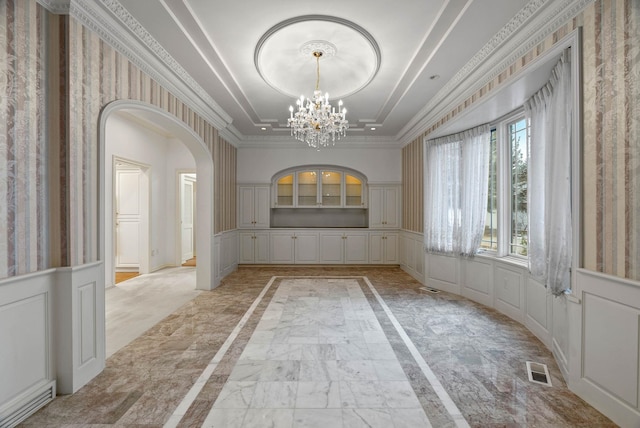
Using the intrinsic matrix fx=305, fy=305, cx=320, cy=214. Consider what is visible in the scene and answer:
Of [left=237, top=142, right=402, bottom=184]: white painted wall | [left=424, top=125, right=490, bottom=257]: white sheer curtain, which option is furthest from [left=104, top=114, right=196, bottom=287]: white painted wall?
[left=424, top=125, right=490, bottom=257]: white sheer curtain

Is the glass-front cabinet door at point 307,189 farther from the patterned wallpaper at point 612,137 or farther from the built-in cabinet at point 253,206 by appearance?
the patterned wallpaper at point 612,137

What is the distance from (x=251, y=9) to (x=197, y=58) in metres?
1.10

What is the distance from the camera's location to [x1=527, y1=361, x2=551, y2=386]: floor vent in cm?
246

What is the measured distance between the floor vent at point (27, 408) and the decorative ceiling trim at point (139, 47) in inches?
109

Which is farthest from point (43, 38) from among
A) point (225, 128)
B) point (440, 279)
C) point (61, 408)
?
point (440, 279)

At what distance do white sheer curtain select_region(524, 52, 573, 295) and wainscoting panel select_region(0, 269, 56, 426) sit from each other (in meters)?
4.11

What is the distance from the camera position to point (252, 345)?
3.08m

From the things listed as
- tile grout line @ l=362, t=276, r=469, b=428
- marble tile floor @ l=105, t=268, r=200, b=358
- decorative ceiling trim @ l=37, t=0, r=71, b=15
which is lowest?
tile grout line @ l=362, t=276, r=469, b=428

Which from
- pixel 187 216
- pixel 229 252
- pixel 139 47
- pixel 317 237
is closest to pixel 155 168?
pixel 187 216

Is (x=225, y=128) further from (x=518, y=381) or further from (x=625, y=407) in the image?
(x=625, y=407)

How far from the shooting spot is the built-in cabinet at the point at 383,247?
727 centimetres

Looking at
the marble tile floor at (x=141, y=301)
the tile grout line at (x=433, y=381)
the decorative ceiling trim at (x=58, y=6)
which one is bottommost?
the tile grout line at (x=433, y=381)

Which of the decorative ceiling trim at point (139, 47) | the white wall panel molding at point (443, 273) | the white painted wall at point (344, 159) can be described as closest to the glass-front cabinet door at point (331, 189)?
the white painted wall at point (344, 159)

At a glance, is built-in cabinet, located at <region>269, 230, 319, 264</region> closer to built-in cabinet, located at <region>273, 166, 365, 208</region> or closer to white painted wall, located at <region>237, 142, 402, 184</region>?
built-in cabinet, located at <region>273, 166, 365, 208</region>
